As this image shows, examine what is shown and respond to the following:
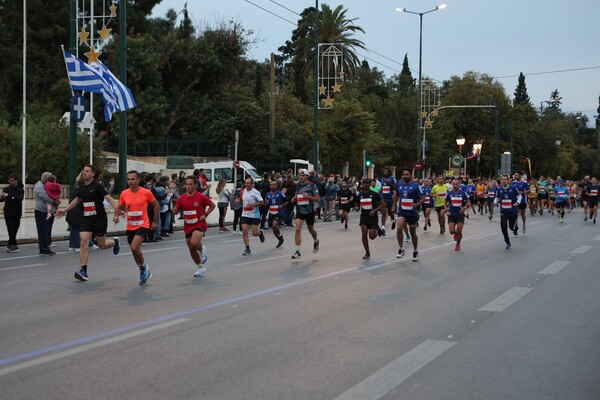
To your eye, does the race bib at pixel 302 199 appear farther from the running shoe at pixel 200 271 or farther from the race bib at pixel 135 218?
the race bib at pixel 135 218

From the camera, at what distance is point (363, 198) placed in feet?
48.6

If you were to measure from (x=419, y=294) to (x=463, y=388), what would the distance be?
4575 mm

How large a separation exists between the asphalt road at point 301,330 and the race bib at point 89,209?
1.10 metres

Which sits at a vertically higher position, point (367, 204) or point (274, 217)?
point (367, 204)

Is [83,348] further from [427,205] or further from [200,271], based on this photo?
[427,205]

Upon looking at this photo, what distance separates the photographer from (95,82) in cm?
2041

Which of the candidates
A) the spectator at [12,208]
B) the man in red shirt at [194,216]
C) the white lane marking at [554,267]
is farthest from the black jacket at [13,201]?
the white lane marking at [554,267]

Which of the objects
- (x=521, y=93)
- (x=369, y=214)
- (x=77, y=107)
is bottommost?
(x=369, y=214)

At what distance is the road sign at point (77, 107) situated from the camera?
65.8ft

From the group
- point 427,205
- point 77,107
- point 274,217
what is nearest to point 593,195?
point 427,205

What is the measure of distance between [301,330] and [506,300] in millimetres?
3491

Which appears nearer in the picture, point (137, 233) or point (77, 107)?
point (137, 233)

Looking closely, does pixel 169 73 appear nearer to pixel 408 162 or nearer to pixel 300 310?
pixel 408 162

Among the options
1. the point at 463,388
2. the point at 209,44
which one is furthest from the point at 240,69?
the point at 463,388
